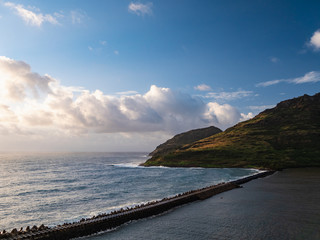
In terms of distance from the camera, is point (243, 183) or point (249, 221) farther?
point (243, 183)

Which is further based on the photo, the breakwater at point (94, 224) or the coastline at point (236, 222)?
the coastline at point (236, 222)

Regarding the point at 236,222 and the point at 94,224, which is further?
the point at 236,222

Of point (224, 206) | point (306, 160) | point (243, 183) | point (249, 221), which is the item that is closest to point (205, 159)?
point (306, 160)

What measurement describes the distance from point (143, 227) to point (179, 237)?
792 cm

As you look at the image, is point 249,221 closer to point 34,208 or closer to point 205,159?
point 34,208

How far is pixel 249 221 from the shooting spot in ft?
125

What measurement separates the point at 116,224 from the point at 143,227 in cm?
511

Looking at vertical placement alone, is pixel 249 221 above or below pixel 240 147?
below

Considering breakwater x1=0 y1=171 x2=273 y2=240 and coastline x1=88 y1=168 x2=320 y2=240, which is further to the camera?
coastline x1=88 y1=168 x2=320 y2=240

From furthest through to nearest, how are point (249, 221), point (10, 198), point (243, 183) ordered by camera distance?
point (243, 183)
point (10, 198)
point (249, 221)

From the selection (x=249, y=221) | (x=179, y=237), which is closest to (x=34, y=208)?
(x=179, y=237)

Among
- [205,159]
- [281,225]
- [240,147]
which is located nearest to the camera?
[281,225]

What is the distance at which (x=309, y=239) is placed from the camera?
29.9m

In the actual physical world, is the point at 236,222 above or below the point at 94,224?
below
